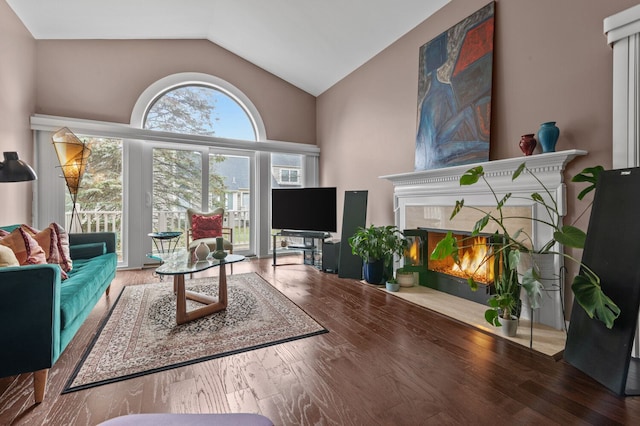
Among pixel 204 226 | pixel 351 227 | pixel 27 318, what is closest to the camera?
pixel 27 318

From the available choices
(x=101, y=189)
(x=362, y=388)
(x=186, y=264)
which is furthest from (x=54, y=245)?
(x=362, y=388)

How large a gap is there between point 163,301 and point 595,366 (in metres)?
3.41

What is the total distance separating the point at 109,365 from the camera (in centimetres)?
180

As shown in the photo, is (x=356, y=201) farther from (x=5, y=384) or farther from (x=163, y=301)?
(x=5, y=384)

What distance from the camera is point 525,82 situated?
2.51 meters

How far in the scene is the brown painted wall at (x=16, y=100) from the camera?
3064mm

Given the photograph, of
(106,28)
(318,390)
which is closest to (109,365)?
(318,390)

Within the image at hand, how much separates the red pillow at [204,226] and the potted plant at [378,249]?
223cm

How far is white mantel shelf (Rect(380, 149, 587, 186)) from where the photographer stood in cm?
215

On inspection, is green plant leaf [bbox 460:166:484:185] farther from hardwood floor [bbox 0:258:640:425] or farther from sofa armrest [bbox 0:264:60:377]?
sofa armrest [bbox 0:264:60:377]

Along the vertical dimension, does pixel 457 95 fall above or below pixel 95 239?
above

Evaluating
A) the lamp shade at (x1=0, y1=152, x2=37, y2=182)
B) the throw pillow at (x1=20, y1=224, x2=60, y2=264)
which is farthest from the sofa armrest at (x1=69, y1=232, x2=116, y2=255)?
the lamp shade at (x1=0, y1=152, x2=37, y2=182)

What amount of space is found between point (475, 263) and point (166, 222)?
4.56m

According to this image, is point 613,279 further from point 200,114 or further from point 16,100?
point 16,100
